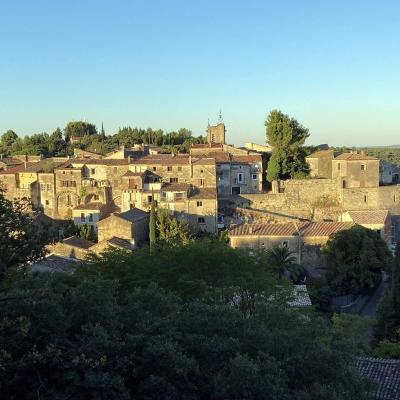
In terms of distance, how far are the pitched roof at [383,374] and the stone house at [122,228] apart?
74.0 feet

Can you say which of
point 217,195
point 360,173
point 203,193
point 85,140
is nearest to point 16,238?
point 203,193

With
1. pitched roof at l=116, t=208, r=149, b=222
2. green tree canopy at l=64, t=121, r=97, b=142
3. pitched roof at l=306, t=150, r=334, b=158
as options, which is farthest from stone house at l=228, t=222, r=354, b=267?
green tree canopy at l=64, t=121, r=97, b=142

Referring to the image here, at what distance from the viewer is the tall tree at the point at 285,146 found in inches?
1908

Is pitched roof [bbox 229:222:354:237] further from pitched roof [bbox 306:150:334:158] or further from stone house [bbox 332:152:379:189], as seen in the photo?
pitched roof [bbox 306:150:334:158]

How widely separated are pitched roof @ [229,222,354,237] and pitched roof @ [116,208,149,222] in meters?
6.87

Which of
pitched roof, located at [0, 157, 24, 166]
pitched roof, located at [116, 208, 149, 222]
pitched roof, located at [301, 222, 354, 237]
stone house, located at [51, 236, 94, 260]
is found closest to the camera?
stone house, located at [51, 236, 94, 260]

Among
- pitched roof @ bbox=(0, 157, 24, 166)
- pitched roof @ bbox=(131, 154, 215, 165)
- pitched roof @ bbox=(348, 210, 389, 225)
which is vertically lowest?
pitched roof @ bbox=(348, 210, 389, 225)

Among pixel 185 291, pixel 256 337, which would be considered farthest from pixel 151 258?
pixel 256 337

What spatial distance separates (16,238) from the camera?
15.1 metres

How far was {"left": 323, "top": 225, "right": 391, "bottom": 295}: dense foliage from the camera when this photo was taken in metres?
31.2

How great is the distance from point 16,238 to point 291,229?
2353cm

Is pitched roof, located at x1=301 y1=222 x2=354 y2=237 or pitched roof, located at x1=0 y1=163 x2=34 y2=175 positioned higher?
pitched roof, located at x1=0 y1=163 x2=34 y2=175

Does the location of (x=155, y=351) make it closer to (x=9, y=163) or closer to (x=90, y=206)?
(x=90, y=206)

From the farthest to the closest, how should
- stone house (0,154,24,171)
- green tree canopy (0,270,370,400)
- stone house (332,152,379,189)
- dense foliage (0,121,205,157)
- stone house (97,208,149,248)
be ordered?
dense foliage (0,121,205,157), stone house (0,154,24,171), stone house (332,152,379,189), stone house (97,208,149,248), green tree canopy (0,270,370,400)
